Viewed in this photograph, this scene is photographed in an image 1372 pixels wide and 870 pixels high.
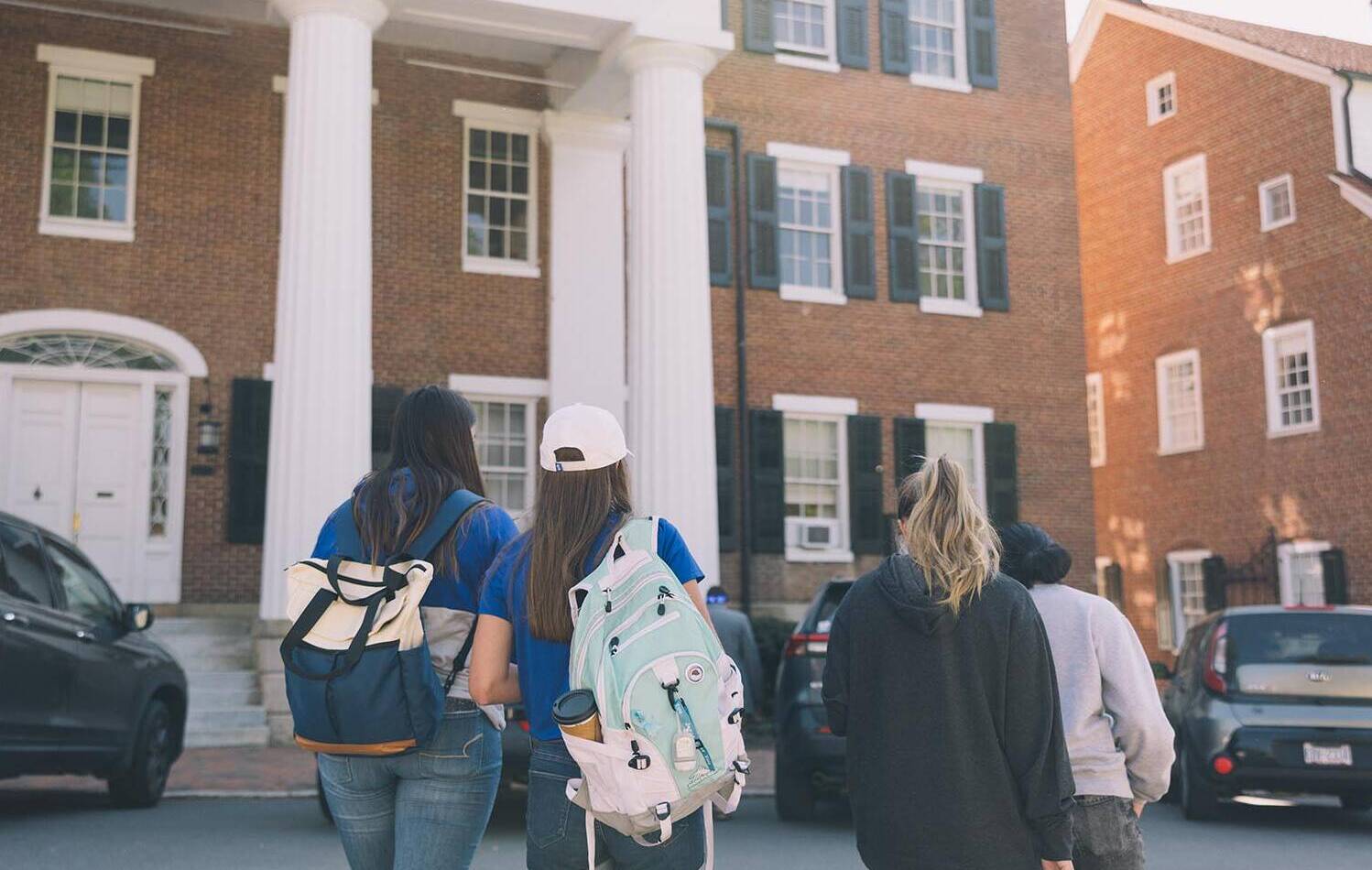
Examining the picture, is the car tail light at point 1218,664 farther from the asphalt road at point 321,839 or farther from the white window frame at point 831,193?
the white window frame at point 831,193

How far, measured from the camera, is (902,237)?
21.5 m

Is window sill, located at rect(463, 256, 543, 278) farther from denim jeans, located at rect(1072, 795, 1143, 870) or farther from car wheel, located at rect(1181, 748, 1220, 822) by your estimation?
denim jeans, located at rect(1072, 795, 1143, 870)

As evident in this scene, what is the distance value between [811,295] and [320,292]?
8183mm

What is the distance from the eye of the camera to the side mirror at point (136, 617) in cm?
945

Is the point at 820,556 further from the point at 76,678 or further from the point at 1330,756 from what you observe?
the point at 76,678

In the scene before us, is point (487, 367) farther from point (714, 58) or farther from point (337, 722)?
point (337, 722)

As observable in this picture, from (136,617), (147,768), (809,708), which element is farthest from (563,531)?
(147,768)

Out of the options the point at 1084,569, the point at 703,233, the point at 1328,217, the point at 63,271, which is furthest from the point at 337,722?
the point at 1328,217

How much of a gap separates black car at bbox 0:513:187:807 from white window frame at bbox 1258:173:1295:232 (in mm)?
20694

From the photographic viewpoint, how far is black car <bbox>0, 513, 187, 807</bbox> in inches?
329

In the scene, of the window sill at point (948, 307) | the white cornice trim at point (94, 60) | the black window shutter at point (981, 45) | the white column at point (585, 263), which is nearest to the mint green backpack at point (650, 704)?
the white column at point (585, 263)

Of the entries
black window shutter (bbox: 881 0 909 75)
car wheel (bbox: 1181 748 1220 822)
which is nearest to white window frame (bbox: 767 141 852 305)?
black window shutter (bbox: 881 0 909 75)

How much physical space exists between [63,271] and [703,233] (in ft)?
23.6

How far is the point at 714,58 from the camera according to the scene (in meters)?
16.8
